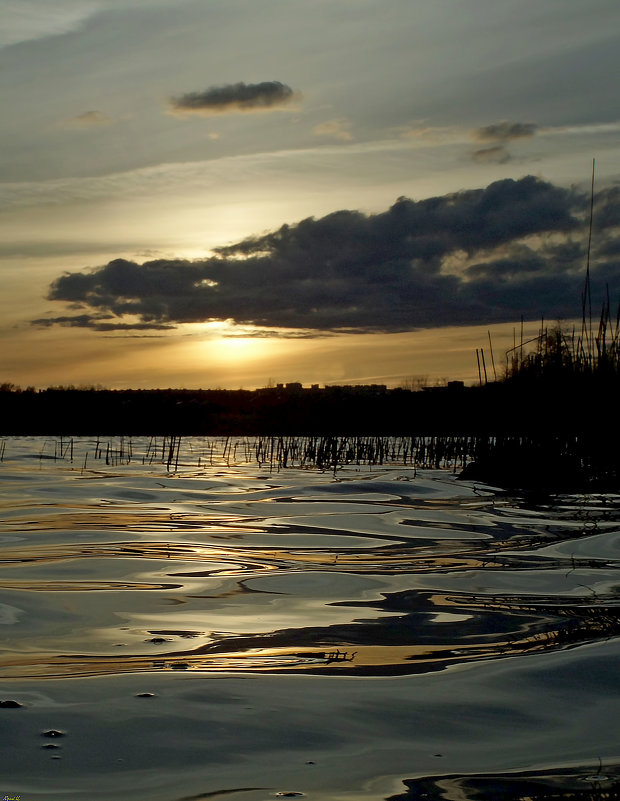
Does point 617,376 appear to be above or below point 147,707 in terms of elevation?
above

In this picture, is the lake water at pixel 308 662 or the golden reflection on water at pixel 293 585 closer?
the lake water at pixel 308 662

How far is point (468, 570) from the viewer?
471 centimetres

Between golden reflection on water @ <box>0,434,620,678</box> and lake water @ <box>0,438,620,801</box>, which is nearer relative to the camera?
lake water @ <box>0,438,620,801</box>

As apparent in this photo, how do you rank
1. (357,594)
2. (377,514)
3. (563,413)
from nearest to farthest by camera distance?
(357,594), (377,514), (563,413)

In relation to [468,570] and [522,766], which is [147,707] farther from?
[468,570]

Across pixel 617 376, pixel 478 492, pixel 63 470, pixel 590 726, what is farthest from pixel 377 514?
pixel 63 470

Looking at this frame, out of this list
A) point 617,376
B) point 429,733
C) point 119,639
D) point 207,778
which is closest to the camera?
point 207,778

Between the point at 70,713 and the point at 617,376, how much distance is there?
28.8 ft

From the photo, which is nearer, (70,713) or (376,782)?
(376,782)

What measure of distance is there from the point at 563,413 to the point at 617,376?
1317 millimetres

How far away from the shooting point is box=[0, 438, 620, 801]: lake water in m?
2.04

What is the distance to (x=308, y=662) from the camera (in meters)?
2.93

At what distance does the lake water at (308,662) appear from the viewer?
6.71 ft

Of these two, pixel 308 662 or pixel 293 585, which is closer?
pixel 308 662
